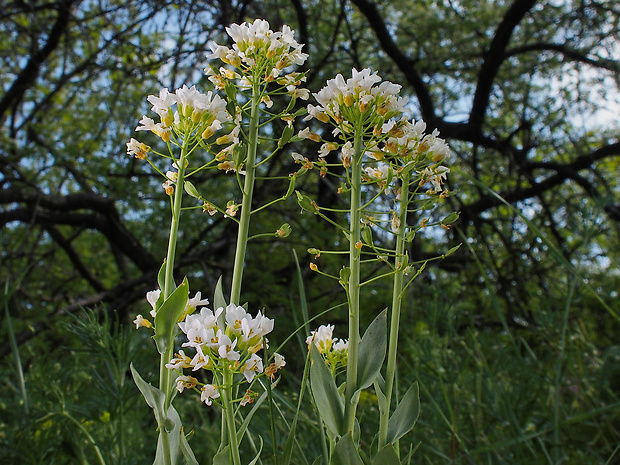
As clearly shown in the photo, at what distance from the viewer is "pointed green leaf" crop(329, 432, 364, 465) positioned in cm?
54

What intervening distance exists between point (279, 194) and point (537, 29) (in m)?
2.18

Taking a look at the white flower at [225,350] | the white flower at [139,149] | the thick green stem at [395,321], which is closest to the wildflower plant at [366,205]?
the thick green stem at [395,321]

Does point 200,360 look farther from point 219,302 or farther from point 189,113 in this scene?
point 189,113

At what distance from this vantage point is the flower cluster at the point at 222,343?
1.81 feet

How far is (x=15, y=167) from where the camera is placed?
3398mm

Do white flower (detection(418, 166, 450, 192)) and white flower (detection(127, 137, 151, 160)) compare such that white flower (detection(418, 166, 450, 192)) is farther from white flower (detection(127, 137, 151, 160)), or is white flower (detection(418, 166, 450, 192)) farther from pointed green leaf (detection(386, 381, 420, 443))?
white flower (detection(127, 137, 151, 160))

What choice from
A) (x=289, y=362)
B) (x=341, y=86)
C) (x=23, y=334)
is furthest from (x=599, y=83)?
(x=23, y=334)

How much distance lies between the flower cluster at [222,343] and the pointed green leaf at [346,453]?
11cm

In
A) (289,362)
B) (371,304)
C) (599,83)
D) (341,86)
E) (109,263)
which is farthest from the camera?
(109,263)

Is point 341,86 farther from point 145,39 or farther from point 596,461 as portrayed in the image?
point 145,39

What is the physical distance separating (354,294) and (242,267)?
14 cm

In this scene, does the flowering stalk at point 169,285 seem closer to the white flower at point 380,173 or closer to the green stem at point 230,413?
the green stem at point 230,413

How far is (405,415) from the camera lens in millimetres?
651

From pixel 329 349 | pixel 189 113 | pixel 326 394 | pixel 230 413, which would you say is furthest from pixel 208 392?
pixel 189 113
